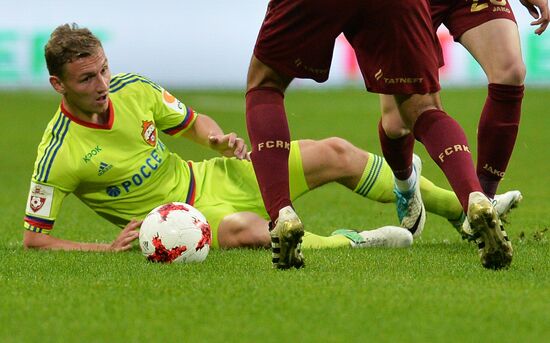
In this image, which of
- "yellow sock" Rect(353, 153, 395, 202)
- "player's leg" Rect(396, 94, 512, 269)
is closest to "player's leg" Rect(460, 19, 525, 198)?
"yellow sock" Rect(353, 153, 395, 202)

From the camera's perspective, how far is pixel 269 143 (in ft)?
14.7

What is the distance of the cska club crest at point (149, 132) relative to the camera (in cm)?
564

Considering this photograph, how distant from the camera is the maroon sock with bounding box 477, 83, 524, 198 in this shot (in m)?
5.20

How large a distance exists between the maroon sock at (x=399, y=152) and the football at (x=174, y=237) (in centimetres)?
101

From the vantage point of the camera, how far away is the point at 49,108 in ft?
65.3

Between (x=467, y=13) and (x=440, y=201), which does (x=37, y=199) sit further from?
(x=467, y=13)

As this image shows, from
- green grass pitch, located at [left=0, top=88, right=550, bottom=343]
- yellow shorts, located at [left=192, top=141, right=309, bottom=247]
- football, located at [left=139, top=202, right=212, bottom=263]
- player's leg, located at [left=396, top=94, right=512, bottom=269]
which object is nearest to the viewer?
green grass pitch, located at [left=0, top=88, right=550, bottom=343]

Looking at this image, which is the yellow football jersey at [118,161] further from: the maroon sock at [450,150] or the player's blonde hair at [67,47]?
the maroon sock at [450,150]

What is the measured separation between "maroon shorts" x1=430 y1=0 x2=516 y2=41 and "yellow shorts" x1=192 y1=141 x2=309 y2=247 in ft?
3.13

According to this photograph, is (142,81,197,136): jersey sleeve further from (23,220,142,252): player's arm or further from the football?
the football

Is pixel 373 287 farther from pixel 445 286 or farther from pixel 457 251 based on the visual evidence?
pixel 457 251

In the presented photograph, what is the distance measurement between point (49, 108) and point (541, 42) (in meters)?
13.3

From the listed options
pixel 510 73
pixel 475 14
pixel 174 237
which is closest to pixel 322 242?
pixel 174 237

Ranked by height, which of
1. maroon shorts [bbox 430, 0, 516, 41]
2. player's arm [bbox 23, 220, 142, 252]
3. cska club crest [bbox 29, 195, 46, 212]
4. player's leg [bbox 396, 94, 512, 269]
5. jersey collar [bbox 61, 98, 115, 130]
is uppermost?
maroon shorts [bbox 430, 0, 516, 41]
